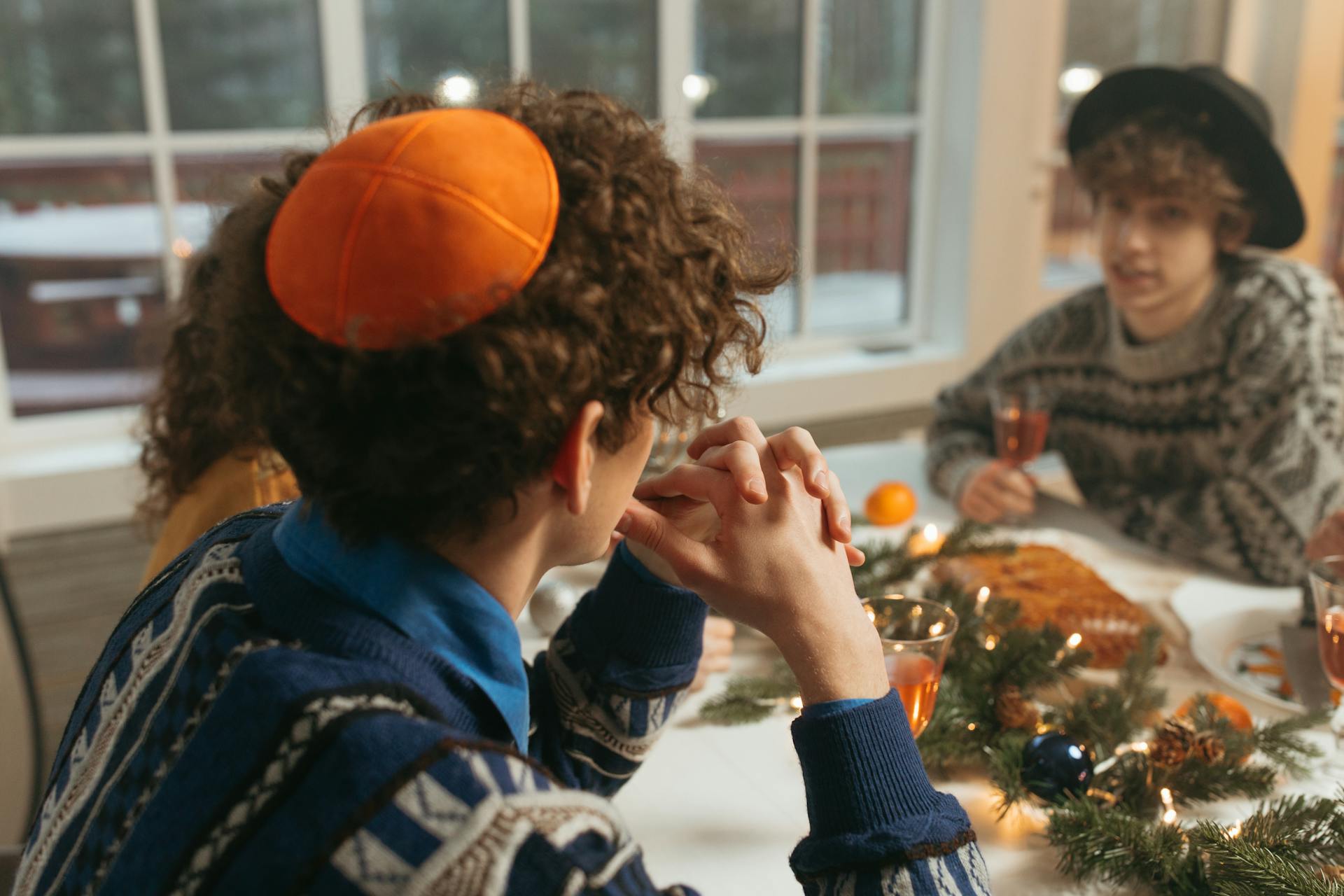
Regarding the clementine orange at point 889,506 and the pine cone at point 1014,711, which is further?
the clementine orange at point 889,506

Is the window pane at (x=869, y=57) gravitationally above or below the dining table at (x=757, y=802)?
above

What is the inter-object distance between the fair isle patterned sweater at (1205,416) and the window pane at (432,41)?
1.28 metres

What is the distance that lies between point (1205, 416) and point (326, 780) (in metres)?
1.77

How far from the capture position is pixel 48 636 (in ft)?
7.34

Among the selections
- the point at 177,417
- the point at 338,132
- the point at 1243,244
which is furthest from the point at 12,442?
the point at 1243,244

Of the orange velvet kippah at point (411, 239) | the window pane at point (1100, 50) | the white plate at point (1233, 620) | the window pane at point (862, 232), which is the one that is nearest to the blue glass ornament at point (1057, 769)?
the white plate at point (1233, 620)

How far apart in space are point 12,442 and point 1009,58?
2.50 m

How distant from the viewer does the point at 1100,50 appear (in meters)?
3.14

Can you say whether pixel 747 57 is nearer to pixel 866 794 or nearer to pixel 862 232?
pixel 862 232

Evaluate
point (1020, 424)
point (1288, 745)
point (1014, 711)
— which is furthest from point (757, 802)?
point (1020, 424)

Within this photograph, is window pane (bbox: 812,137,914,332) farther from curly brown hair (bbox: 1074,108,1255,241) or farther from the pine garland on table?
the pine garland on table

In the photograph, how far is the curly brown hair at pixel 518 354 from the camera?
1.99 ft

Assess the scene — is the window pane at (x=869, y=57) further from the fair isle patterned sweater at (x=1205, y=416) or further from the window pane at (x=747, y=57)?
the fair isle patterned sweater at (x=1205, y=416)

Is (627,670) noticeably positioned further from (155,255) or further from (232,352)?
(155,255)
